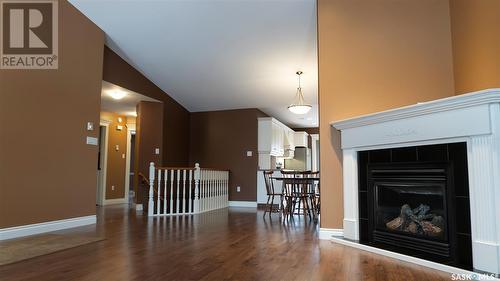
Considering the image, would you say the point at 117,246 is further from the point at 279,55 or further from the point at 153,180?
the point at 279,55

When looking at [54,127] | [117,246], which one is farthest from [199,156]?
[117,246]

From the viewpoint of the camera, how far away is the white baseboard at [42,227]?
3.71 meters

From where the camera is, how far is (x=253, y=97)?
7.81 m

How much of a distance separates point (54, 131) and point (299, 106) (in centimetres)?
421

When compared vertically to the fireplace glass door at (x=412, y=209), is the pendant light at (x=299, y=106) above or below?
above

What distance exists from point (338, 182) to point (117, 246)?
2495 millimetres

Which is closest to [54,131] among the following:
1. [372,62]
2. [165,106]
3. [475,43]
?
[165,106]

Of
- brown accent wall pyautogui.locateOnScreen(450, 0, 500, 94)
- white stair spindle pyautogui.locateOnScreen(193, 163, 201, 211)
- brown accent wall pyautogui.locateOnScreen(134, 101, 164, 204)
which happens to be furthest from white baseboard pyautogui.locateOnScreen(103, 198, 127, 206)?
brown accent wall pyautogui.locateOnScreen(450, 0, 500, 94)

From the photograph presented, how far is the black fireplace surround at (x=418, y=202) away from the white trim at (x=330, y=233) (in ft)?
1.05

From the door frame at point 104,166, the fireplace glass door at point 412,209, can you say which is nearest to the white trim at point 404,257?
the fireplace glass door at point 412,209

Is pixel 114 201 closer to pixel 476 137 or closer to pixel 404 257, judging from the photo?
pixel 404 257

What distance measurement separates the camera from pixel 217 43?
223 inches

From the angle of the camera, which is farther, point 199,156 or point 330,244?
point 199,156

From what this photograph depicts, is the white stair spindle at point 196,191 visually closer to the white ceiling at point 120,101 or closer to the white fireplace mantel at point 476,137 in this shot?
the white ceiling at point 120,101
